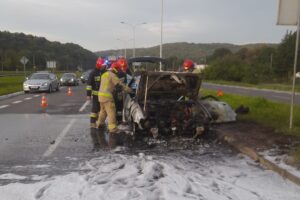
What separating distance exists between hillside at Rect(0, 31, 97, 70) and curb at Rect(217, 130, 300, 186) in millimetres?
84109

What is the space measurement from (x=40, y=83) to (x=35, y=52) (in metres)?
86.8

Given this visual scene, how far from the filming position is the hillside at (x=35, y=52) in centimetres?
9465

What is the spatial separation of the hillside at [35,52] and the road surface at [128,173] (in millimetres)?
84225

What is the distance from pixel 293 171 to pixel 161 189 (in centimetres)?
210

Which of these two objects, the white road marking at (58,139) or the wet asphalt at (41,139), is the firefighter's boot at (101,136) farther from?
the white road marking at (58,139)

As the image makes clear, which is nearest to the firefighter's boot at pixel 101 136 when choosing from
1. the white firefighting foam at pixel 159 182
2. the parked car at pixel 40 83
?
the white firefighting foam at pixel 159 182

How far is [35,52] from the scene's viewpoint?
371 feet

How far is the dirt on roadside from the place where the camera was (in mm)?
7793

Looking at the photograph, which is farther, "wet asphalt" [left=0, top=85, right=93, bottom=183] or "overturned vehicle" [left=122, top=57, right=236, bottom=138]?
"overturned vehicle" [left=122, top=57, right=236, bottom=138]

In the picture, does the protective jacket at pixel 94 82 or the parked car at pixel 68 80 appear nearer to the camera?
the protective jacket at pixel 94 82

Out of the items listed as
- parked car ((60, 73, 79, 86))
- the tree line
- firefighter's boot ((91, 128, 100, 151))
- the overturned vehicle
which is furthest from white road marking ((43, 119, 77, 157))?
the tree line

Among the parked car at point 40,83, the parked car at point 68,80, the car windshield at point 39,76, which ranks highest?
the car windshield at point 39,76

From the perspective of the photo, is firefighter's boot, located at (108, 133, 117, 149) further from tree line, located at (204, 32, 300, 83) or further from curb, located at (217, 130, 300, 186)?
tree line, located at (204, 32, 300, 83)

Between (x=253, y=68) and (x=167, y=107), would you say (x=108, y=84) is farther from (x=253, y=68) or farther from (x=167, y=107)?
(x=253, y=68)
